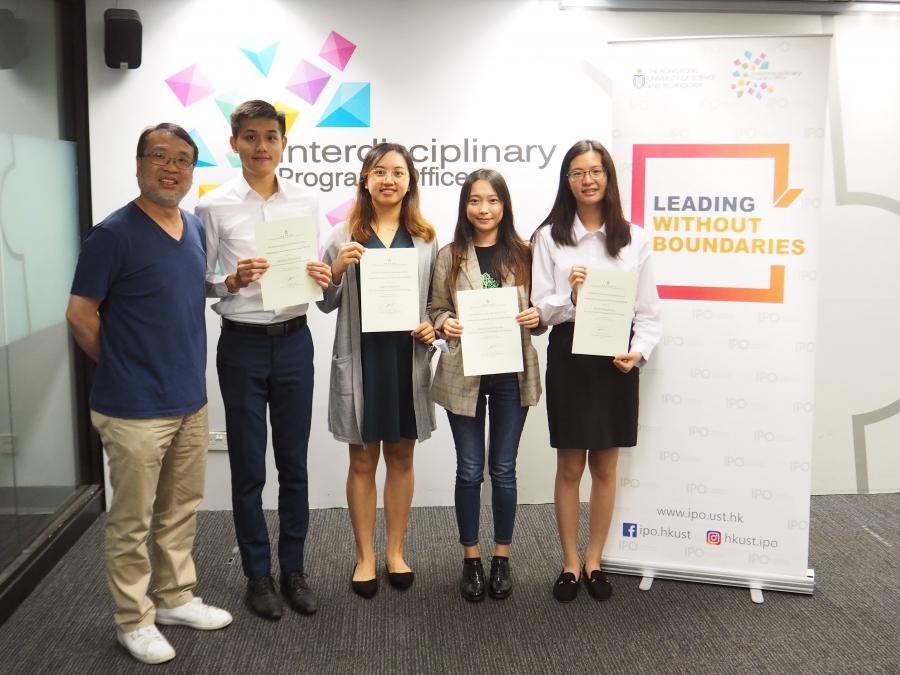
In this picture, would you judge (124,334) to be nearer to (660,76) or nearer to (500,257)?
(500,257)

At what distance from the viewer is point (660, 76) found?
3.25 metres

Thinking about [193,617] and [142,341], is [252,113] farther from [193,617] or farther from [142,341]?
[193,617]

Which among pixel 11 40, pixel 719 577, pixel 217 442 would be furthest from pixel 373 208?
pixel 719 577

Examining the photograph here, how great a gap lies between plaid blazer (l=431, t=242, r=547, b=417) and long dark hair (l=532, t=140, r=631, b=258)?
0.24 meters

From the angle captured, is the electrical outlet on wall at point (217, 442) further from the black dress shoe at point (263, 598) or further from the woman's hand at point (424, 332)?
the woman's hand at point (424, 332)

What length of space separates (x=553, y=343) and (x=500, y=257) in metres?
0.39

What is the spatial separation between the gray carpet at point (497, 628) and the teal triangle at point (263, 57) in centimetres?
234

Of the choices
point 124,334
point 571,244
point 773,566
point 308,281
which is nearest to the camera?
point 124,334

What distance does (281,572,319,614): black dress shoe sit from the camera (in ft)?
10.3

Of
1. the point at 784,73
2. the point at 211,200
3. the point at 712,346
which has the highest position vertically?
the point at 784,73

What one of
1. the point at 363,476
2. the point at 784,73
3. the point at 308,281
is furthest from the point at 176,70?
the point at 784,73

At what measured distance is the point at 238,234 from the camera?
9.90 feet

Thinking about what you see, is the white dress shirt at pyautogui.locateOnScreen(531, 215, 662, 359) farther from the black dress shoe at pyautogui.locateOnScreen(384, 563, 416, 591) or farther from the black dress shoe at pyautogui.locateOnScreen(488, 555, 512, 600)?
the black dress shoe at pyautogui.locateOnScreen(384, 563, 416, 591)

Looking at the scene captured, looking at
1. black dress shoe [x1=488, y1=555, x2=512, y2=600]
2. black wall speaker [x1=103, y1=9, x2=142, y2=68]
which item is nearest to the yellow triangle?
black wall speaker [x1=103, y1=9, x2=142, y2=68]
